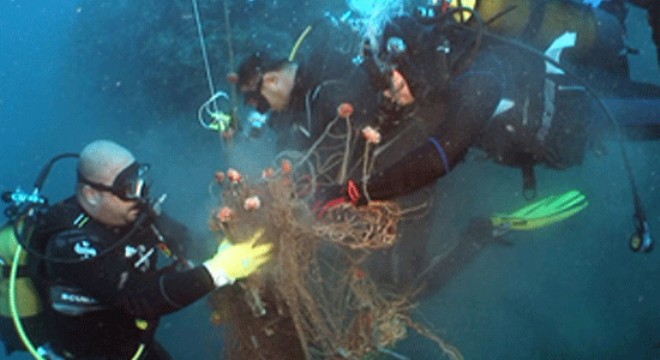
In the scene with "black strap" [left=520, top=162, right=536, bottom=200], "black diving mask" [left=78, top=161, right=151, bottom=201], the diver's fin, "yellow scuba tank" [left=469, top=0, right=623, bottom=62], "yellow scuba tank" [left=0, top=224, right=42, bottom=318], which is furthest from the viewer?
the diver's fin

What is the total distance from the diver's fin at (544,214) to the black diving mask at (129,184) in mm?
4797

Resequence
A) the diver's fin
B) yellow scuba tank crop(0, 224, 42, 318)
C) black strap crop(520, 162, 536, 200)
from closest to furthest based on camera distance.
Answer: yellow scuba tank crop(0, 224, 42, 318) → black strap crop(520, 162, 536, 200) → the diver's fin

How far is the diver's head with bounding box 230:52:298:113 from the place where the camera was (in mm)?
4754

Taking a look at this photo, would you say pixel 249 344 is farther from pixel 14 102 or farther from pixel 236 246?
pixel 14 102

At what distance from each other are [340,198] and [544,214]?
3.89 m

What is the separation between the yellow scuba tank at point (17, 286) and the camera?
3777 millimetres

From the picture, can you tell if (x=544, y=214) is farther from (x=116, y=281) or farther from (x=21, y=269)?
(x=21, y=269)

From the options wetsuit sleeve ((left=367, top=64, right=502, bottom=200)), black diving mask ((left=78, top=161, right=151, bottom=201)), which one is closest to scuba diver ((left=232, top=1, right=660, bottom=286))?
wetsuit sleeve ((left=367, top=64, right=502, bottom=200))

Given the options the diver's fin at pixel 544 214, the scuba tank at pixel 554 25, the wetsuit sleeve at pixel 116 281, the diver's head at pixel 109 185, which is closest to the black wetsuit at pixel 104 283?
the wetsuit sleeve at pixel 116 281

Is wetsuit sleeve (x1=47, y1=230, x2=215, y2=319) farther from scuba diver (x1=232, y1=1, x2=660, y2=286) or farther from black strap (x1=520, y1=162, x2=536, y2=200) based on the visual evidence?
black strap (x1=520, y1=162, x2=536, y2=200)

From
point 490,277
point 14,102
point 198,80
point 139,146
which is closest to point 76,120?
point 139,146

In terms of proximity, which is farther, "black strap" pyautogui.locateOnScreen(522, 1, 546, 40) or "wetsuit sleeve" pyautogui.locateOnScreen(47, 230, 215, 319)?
"black strap" pyautogui.locateOnScreen(522, 1, 546, 40)

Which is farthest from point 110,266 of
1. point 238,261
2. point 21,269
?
point 21,269

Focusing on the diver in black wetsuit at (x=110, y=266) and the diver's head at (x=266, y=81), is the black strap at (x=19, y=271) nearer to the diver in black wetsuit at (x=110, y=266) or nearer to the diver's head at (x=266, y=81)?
the diver in black wetsuit at (x=110, y=266)
